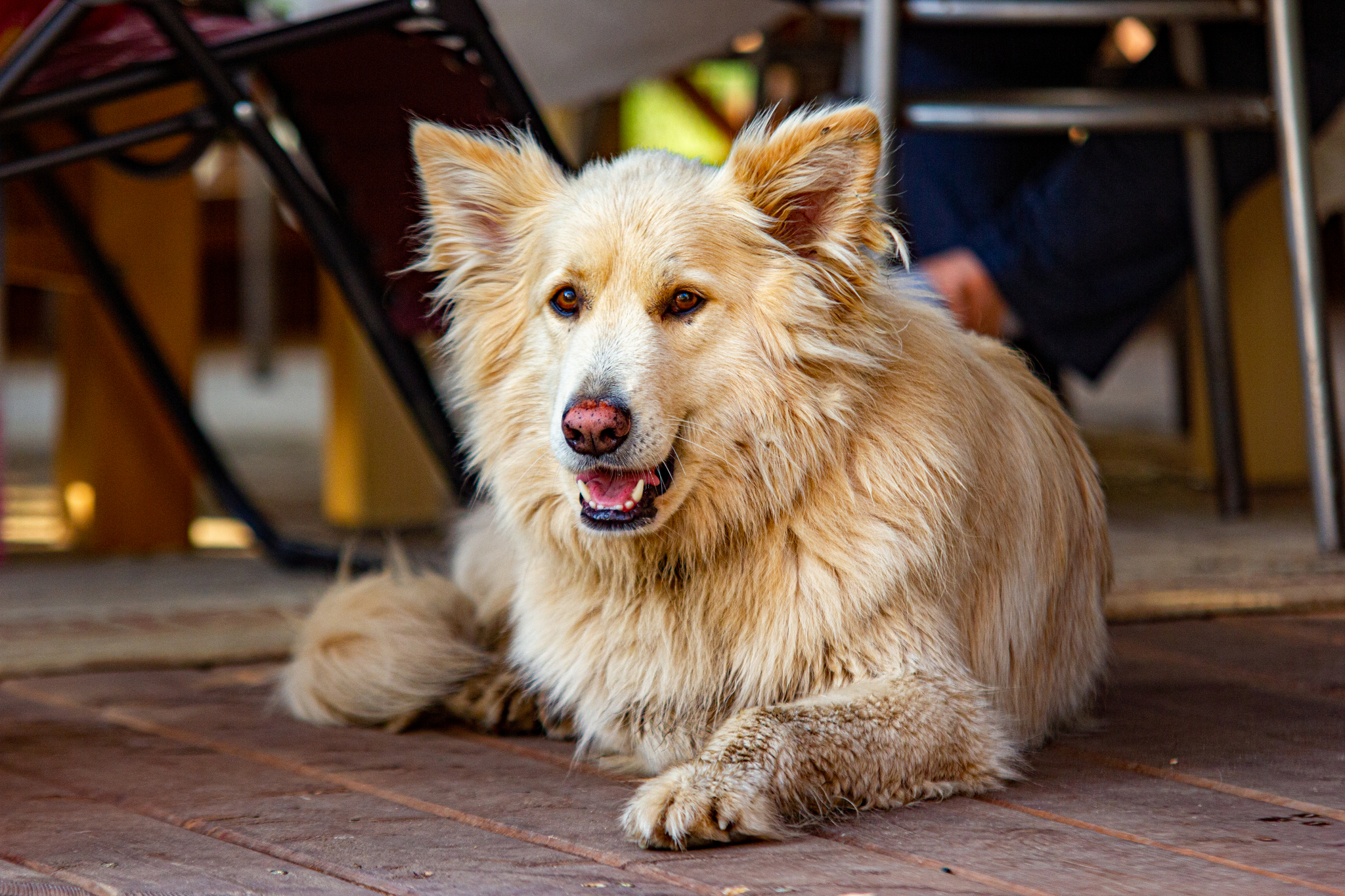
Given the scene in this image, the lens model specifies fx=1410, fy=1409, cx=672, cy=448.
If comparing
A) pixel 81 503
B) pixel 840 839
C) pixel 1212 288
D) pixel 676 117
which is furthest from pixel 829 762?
pixel 676 117

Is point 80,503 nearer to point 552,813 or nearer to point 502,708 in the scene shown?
point 502,708

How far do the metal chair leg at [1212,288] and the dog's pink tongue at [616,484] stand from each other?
188cm

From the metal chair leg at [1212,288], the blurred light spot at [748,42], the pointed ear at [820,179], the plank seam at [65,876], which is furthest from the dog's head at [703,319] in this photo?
the metal chair leg at [1212,288]

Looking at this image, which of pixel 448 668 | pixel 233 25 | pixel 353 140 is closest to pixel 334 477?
pixel 353 140

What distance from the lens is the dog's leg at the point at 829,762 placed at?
52.8 inches

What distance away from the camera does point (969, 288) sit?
2820 millimetres

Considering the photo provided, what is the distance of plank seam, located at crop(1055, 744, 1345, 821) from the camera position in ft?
4.70

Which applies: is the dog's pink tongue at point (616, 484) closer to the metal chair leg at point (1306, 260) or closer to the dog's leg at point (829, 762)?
the dog's leg at point (829, 762)

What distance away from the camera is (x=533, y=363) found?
5.73 ft

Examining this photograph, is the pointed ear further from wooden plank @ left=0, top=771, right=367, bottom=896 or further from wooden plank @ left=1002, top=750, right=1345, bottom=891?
wooden plank @ left=0, top=771, right=367, bottom=896

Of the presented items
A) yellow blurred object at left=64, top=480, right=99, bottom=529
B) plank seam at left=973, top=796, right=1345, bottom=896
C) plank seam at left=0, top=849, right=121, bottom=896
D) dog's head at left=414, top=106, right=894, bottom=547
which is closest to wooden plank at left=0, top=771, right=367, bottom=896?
plank seam at left=0, top=849, right=121, bottom=896

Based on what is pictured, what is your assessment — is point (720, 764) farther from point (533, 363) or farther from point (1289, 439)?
point (1289, 439)

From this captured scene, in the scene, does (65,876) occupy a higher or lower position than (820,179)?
lower

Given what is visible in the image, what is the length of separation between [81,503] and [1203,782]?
283 cm
